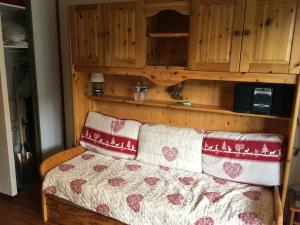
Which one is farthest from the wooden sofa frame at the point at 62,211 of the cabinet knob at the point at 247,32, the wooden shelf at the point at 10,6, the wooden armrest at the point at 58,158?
the wooden shelf at the point at 10,6

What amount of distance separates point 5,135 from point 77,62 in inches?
39.9

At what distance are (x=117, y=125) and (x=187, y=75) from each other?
0.96 meters

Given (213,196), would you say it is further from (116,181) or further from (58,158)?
(58,158)

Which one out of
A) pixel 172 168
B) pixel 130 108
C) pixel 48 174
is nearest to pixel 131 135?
pixel 130 108

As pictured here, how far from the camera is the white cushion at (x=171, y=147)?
2322 mm

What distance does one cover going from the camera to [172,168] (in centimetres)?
241

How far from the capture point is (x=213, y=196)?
1925mm

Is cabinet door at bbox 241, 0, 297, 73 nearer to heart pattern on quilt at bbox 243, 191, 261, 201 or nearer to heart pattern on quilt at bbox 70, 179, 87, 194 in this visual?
heart pattern on quilt at bbox 243, 191, 261, 201

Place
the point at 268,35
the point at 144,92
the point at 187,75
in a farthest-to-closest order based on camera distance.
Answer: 1. the point at 144,92
2. the point at 187,75
3. the point at 268,35

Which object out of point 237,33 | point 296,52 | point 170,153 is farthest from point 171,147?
point 296,52

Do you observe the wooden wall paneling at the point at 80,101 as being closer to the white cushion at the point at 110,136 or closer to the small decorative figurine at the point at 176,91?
the white cushion at the point at 110,136

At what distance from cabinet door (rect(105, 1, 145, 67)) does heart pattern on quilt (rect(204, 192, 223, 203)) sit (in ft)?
3.97

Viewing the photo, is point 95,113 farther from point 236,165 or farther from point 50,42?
point 236,165

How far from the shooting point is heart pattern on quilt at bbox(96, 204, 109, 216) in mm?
2014
